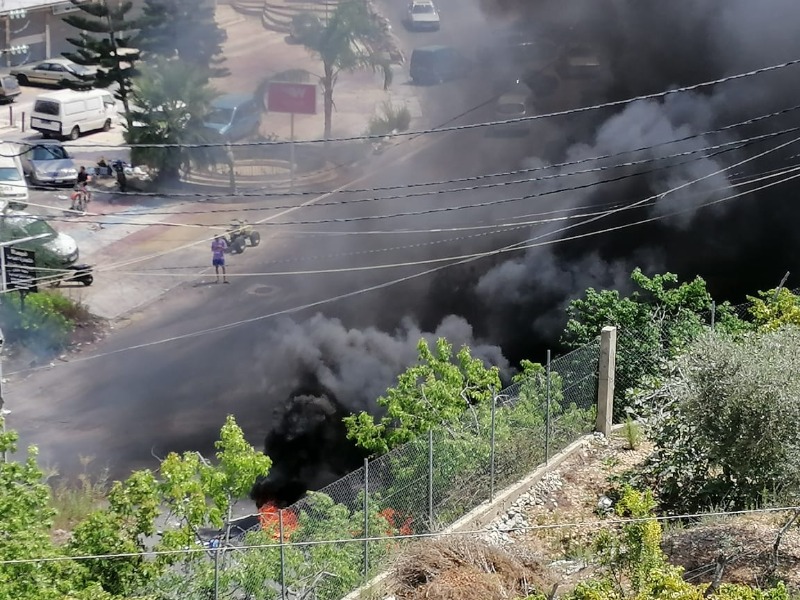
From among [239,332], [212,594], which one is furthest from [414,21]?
[212,594]

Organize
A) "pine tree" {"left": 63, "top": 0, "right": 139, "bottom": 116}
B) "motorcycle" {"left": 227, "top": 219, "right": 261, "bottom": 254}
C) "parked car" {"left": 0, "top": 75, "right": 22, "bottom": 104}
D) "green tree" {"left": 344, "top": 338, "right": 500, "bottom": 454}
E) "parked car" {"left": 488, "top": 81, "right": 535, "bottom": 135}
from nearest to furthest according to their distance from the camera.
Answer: "green tree" {"left": 344, "top": 338, "right": 500, "bottom": 454}, "motorcycle" {"left": 227, "top": 219, "right": 261, "bottom": 254}, "parked car" {"left": 488, "top": 81, "right": 535, "bottom": 135}, "pine tree" {"left": 63, "top": 0, "right": 139, "bottom": 116}, "parked car" {"left": 0, "top": 75, "right": 22, "bottom": 104}

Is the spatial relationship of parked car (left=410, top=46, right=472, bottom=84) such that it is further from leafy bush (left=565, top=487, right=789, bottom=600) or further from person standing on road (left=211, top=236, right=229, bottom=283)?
leafy bush (left=565, top=487, right=789, bottom=600)

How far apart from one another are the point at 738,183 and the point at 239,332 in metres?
11.1

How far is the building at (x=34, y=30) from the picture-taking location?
31531 mm

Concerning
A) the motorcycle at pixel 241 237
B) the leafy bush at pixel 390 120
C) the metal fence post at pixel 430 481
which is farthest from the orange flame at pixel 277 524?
the leafy bush at pixel 390 120

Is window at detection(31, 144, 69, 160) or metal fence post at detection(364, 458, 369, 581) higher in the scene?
window at detection(31, 144, 69, 160)

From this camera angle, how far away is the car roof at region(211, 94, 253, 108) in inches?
1051

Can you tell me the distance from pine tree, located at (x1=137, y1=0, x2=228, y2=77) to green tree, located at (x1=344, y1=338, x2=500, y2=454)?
1416 cm

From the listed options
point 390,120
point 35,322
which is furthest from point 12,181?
point 390,120

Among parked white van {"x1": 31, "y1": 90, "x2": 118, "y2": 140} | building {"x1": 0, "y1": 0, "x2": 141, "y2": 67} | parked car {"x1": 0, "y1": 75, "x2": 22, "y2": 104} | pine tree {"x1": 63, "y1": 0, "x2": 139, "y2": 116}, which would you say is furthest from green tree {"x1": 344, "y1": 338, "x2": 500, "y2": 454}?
building {"x1": 0, "y1": 0, "x2": 141, "y2": 67}

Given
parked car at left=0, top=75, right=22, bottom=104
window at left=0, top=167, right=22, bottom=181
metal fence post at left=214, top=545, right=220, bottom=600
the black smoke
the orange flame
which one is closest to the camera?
metal fence post at left=214, top=545, right=220, bottom=600

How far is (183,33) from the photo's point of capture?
91.4 ft

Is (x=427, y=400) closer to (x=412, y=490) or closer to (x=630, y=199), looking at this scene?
(x=412, y=490)

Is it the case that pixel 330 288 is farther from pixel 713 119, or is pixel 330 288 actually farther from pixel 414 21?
pixel 713 119
